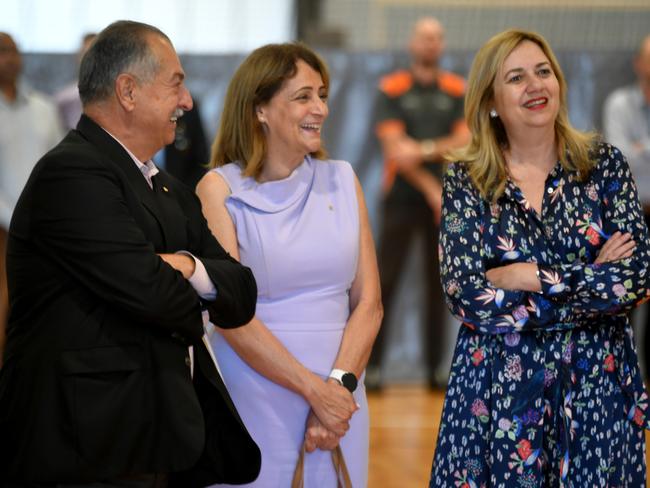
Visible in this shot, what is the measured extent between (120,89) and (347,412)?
3.85ft

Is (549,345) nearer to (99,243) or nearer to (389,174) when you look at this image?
(99,243)

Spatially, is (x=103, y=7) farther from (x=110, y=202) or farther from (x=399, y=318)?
(x=110, y=202)

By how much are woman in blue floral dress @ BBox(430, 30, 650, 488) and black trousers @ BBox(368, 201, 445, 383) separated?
3979 mm

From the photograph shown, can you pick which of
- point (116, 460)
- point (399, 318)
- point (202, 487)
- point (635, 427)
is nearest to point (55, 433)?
point (116, 460)

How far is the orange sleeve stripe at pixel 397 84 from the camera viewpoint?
291 inches

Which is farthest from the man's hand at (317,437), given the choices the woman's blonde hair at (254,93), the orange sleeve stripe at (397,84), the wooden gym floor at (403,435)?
the orange sleeve stripe at (397,84)

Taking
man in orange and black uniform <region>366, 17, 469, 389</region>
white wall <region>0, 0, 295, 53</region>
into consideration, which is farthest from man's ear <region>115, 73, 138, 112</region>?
Answer: white wall <region>0, 0, 295, 53</region>

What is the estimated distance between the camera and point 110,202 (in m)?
2.51

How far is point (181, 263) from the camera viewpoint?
8.64ft

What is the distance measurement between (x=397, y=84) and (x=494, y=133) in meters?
3.99

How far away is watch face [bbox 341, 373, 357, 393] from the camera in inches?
130

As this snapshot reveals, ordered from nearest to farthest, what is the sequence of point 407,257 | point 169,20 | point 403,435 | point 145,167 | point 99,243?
1. point 99,243
2. point 145,167
3. point 403,435
4. point 407,257
5. point 169,20

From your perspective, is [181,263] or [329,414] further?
[329,414]

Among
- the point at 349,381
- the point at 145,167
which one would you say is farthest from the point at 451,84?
the point at 145,167
